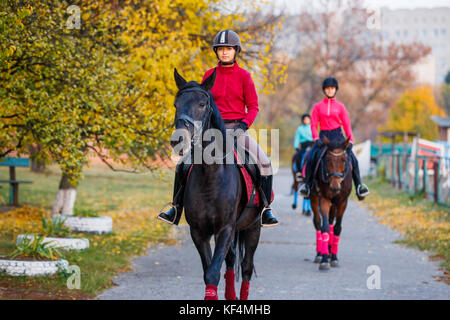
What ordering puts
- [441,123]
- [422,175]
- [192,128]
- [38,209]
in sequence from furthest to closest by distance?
1. [441,123]
2. [422,175]
3. [38,209]
4. [192,128]

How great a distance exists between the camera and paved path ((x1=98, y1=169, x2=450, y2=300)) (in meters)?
8.35

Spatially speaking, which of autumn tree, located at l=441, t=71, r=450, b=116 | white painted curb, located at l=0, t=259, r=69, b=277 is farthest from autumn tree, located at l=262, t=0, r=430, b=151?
white painted curb, located at l=0, t=259, r=69, b=277

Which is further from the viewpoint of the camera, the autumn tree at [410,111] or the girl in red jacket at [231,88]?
the autumn tree at [410,111]

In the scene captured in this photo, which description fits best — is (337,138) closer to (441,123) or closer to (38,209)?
(38,209)

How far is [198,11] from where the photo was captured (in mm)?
14766

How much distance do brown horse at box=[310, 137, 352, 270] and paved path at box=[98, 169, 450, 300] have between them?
0.38m

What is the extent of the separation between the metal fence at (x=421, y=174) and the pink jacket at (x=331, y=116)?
26.7 feet

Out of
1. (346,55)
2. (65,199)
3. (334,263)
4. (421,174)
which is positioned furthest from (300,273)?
(346,55)

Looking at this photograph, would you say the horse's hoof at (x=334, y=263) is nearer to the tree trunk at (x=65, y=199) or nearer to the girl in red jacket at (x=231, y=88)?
the girl in red jacket at (x=231, y=88)

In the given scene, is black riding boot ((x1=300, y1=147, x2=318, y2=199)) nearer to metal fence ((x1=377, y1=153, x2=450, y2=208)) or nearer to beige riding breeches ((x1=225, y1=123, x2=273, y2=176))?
beige riding breeches ((x1=225, y1=123, x2=273, y2=176))

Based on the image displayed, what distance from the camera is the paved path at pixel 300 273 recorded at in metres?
8.35

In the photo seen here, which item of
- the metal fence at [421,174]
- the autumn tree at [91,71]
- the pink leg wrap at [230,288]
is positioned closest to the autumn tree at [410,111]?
the metal fence at [421,174]
